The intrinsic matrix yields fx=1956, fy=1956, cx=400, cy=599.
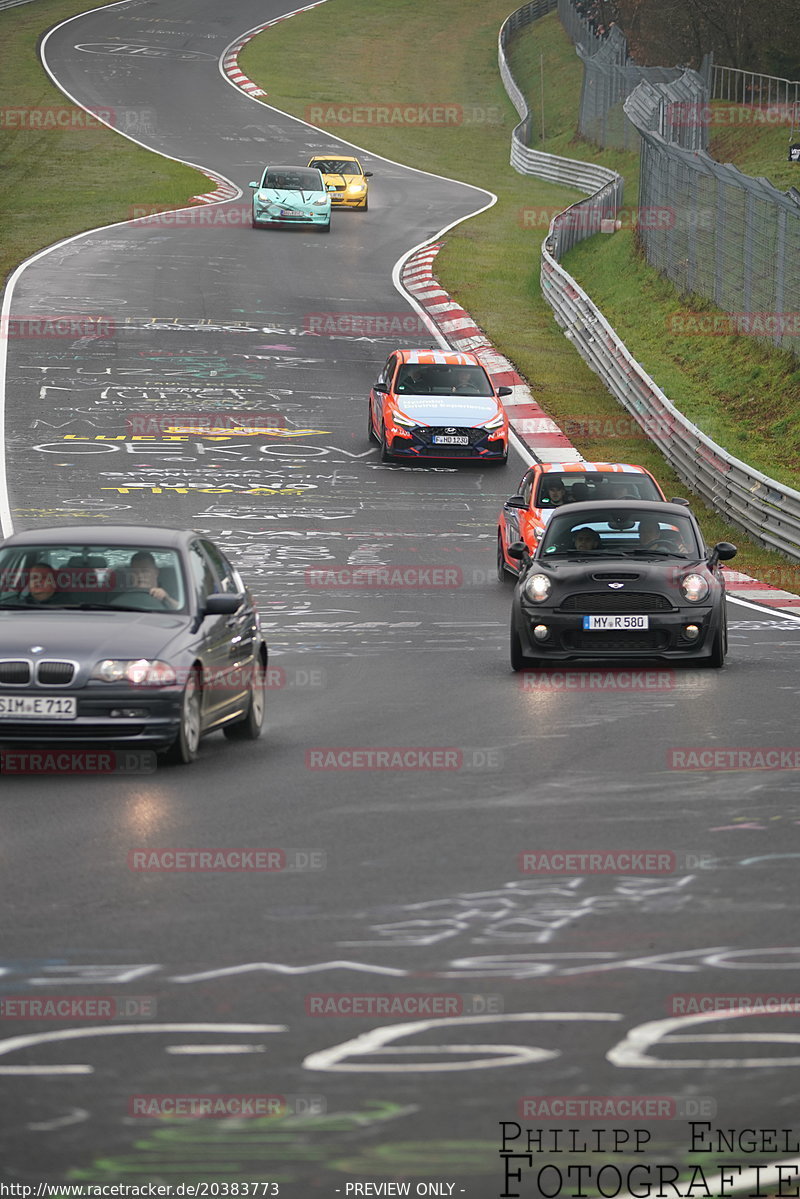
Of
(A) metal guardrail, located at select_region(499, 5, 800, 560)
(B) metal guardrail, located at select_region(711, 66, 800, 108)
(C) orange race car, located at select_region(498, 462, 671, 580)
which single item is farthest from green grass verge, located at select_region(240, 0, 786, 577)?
(B) metal guardrail, located at select_region(711, 66, 800, 108)

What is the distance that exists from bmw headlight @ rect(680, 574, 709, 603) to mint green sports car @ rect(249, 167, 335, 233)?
121ft

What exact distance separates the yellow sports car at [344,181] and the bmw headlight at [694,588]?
42.2m

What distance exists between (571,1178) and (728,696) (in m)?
9.50

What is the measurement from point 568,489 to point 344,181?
37740mm

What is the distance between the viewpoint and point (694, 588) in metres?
16.3

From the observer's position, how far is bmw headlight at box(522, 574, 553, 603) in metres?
16.3

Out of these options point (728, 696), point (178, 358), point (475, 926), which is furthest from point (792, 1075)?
point (178, 358)

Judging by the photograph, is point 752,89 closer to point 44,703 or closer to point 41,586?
point 41,586

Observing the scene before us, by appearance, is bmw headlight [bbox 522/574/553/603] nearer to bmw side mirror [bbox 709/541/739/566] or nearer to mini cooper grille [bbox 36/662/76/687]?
bmw side mirror [bbox 709/541/739/566]

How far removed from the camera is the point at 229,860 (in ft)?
30.4

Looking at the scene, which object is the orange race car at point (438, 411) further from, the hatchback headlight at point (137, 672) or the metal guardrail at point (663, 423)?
the hatchback headlight at point (137, 672)

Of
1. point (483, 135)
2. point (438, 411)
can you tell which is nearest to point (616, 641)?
point (438, 411)

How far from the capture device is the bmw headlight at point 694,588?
639 inches

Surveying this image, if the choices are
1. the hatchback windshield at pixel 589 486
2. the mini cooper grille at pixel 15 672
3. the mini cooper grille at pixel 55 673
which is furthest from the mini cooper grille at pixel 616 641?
the mini cooper grille at pixel 15 672
